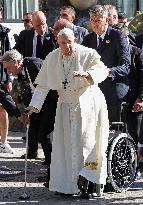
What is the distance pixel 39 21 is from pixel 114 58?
1910mm

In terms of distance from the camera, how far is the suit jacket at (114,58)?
8.43 meters

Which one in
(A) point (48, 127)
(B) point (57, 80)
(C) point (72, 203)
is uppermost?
(B) point (57, 80)

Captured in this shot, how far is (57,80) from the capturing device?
7.93m

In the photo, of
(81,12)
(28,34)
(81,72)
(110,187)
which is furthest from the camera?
(81,12)

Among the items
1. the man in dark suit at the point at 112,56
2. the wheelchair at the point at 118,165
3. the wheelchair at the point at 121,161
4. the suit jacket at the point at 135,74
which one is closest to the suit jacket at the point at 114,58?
the man in dark suit at the point at 112,56

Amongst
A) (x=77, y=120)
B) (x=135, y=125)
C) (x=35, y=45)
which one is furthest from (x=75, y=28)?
(x=77, y=120)

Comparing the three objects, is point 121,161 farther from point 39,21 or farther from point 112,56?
point 39,21

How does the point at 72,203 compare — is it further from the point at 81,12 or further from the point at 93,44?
the point at 81,12

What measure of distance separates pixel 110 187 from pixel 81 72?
4.77 ft

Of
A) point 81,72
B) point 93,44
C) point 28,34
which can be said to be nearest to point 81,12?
point 28,34

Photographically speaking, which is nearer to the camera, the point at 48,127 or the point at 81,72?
the point at 81,72

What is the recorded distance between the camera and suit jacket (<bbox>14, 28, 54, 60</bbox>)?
10117mm

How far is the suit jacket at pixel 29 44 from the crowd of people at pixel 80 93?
1.19 meters

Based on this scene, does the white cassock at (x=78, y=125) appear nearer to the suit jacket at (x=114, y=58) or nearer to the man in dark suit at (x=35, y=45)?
the suit jacket at (x=114, y=58)
